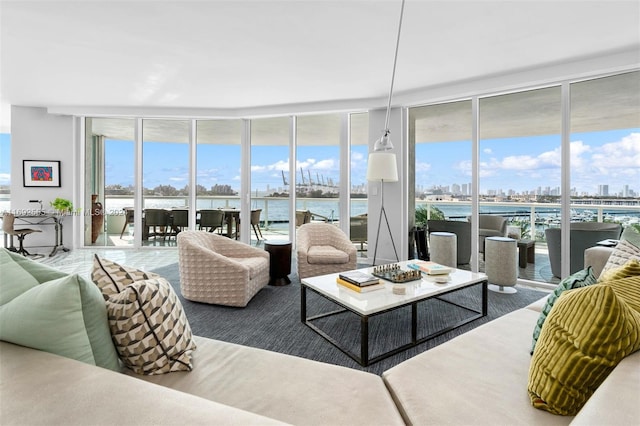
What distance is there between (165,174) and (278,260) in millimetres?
3653

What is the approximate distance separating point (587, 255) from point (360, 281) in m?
2.13

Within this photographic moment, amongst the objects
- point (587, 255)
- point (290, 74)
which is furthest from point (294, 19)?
point (587, 255)

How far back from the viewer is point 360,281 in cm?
262

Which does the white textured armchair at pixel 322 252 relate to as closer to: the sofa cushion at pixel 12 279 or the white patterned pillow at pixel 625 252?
the white patterned pillow at pixel 625 252

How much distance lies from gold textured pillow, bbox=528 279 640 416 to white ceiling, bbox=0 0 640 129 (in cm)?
253

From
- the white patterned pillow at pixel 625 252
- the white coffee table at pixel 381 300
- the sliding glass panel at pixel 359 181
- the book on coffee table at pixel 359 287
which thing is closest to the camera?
the white patterned pillow at pixel 625 252

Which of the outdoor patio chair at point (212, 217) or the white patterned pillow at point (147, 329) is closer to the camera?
the white patterned pillow at point (147, 329)

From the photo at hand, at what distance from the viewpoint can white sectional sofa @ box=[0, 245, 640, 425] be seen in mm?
729

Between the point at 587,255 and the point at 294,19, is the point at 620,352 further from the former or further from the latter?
the point at 294,19

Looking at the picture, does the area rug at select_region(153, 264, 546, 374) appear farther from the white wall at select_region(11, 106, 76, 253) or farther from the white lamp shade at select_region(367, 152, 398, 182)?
the white wall at select_region(11, 106, 76, 253)

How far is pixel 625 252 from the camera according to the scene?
6.43 ft

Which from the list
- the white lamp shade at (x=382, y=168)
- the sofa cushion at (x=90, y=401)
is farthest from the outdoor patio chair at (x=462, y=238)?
the sofa cushion at (x=90, y=401)

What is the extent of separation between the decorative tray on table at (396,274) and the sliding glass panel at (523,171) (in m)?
2.21

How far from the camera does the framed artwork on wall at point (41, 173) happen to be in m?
5.89
